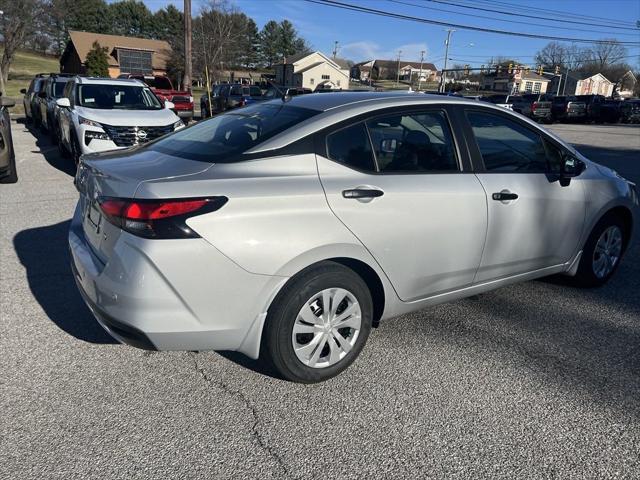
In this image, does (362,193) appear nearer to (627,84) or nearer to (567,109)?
(567,109)

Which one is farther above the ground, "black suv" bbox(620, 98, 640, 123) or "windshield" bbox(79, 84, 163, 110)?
"black suv" bbox(620, 98, 640, 123)

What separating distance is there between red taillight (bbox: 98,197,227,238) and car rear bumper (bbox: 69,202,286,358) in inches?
1.7

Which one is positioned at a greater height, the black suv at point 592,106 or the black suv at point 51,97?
the black suv at point 592,106

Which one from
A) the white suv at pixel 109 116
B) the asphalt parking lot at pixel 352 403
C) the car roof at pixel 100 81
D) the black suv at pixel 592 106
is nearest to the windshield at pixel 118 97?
the white suv at pixel 109 116

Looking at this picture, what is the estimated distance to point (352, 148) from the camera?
3023 millimetres

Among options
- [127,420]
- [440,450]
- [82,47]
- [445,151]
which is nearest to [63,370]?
[127,420]

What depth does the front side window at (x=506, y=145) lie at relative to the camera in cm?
359

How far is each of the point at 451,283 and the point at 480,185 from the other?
2.24ft

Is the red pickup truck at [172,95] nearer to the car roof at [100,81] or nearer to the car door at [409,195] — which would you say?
the car roof at [100,81]

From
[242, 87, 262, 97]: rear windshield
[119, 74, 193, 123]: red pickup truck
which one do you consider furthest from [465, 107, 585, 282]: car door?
[242, 87, 262, 97]: rear windshield

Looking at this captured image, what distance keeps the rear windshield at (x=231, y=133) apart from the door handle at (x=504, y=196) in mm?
1345

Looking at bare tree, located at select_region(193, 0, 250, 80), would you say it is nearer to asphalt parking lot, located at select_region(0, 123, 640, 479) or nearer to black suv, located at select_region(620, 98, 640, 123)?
black suv, located at select_region(620, 98, 640, 123)

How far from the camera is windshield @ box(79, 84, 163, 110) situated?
9.73 meters

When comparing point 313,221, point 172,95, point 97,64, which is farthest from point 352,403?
point 97,64
